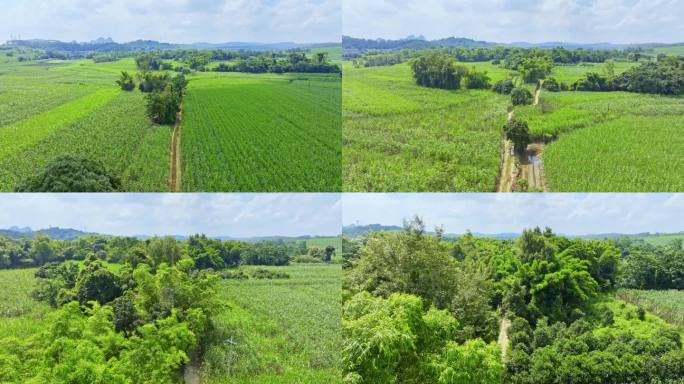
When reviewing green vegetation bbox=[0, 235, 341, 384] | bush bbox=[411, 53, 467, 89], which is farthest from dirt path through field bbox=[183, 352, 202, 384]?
bush bbox=[411, 53, 467, 89]

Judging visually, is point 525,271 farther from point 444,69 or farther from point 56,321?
point 56,321

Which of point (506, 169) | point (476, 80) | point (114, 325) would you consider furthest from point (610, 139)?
point (114, 325)

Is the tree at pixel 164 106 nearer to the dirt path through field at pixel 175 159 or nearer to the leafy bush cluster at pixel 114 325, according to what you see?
the dirt path through field at pixel 175 159

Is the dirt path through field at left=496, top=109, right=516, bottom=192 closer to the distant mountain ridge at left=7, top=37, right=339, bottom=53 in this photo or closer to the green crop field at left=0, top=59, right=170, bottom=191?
the distant mountain ridge at left=7, top=37, right=339, bottom=53

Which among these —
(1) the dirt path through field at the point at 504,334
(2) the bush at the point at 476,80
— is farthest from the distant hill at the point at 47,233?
(1) the dirt path through field at the point at 504,334

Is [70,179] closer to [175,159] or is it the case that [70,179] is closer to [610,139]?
[175,159]
